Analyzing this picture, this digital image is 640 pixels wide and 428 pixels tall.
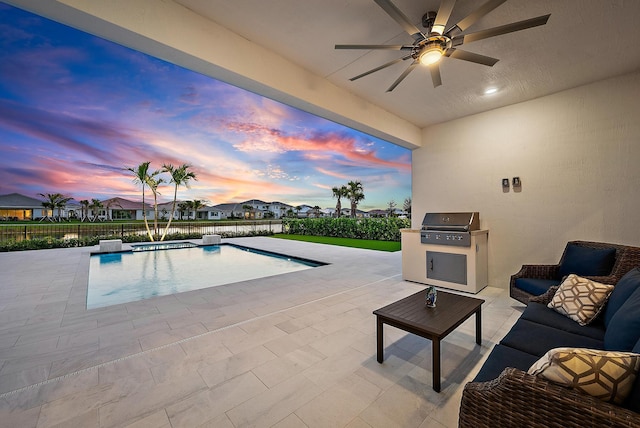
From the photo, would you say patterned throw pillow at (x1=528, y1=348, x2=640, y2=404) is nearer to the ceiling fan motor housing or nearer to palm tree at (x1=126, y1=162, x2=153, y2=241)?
the ceiling fan motor housing

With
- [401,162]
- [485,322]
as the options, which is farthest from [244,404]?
[401,162]

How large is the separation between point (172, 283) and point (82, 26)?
452 cm

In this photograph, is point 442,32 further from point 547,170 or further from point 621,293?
point 547,170

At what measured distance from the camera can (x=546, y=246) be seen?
400 cm

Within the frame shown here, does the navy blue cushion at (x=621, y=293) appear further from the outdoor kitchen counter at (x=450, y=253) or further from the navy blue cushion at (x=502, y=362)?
the outdoor kitchen counter at (x=450, y=253)

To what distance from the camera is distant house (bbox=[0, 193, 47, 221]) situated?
13.3 m

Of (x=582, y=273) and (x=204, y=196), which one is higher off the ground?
(x=204, y=196)

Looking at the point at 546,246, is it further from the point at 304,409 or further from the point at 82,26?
the point at 82,26

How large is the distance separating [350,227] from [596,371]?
469 inches

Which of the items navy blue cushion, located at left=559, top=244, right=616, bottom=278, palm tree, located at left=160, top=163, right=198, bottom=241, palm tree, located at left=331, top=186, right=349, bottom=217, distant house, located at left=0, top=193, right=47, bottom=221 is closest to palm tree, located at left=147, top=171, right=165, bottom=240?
palm tree, located at left=160, top=163, right=198, bottom=241

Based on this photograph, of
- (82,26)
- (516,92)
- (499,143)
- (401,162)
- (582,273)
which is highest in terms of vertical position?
(401,162)

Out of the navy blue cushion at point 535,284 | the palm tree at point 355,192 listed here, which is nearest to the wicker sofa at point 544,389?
the navy blue cushion at point 535,284

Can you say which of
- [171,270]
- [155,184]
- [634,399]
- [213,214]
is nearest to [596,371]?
[634,399]

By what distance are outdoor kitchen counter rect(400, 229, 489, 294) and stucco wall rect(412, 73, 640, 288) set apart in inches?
14.1
